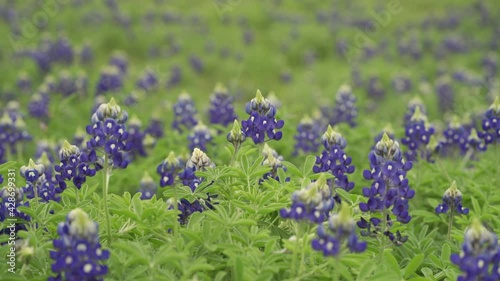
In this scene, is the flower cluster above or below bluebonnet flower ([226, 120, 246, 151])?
above

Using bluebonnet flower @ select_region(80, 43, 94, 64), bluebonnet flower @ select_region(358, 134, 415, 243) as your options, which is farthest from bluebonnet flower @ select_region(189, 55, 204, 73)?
bluebonnet flower @ select_region(358, 134, 415, 243)

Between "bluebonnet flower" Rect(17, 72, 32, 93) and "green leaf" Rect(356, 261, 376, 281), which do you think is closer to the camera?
"green leaf" Rect(356, 261, 376, 281)

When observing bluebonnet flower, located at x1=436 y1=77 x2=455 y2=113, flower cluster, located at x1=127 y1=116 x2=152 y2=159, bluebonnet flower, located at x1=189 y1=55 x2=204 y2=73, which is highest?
bluebonnet flower, located at x1=189 y1=55 x2=204 y2=73

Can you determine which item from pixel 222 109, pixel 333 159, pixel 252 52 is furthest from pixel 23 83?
pixel 333 159

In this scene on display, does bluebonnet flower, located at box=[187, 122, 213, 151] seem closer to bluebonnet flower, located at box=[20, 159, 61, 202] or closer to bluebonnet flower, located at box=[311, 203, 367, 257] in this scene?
bluebonnet flower, located at box=[20, 159, 61, 202]

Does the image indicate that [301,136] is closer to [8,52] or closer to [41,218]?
[41,218]

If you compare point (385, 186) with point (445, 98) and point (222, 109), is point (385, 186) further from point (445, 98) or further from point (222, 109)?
point (445, 98)

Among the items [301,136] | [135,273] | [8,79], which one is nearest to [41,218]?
[135,273]

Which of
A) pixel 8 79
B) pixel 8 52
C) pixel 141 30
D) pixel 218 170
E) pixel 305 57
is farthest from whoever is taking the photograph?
pixel 141 30
